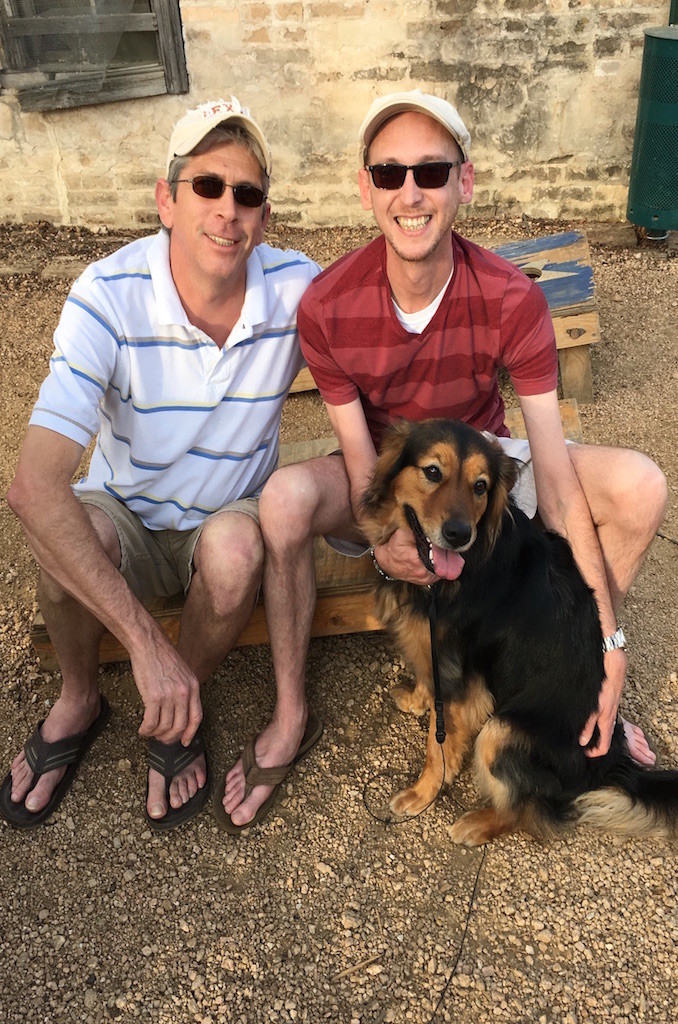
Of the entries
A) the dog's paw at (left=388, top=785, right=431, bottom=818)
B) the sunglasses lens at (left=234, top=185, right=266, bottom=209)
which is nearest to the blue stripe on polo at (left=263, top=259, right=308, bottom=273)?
the sunglasses lens at (left=234, top=185, right=266, bottom=209)

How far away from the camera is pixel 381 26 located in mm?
5973

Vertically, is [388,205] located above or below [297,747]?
above

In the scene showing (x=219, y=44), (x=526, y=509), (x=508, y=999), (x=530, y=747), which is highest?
(x=219, y=44)

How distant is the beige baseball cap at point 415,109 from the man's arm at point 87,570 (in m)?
1.26

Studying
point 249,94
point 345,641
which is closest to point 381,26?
point 249,94

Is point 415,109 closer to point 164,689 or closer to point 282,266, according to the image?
point 282,266

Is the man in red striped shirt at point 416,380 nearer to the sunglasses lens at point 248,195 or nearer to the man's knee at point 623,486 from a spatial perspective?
the man's knee at point 623,486

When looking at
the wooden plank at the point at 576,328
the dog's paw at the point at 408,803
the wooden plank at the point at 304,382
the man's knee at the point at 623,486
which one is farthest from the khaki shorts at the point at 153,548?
the wooden plank at the point at 576,328

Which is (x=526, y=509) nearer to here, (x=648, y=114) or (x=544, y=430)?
(x=544, y=430)

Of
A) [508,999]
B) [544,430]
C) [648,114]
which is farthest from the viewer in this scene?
[648,114]

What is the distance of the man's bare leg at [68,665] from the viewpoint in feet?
8.16

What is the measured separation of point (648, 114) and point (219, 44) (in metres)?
3.09

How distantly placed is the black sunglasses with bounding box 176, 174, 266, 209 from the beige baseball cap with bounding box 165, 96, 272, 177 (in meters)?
0.08

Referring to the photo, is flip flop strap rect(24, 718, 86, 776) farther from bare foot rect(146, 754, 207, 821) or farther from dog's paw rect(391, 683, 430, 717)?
dog's paw rect(391, 683, 430, 717)
